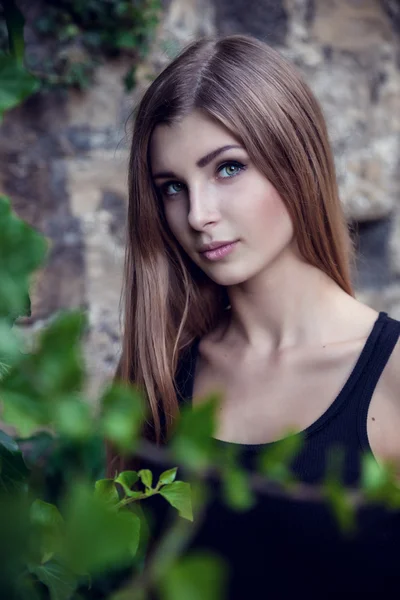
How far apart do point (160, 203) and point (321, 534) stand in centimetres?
88

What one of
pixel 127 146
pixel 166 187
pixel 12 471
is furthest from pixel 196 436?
pixel 127 146

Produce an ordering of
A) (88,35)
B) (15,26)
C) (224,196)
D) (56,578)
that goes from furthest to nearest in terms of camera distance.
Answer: (88,35)
(224,196)
(15,26)
(56,578)

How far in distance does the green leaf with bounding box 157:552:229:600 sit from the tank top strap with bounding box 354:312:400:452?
4.50 feet

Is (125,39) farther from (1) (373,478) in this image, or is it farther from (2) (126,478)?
(1) (373,478)

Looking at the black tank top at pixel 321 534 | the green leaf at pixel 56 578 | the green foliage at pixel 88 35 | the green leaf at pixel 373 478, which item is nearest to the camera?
the green leaf at pixel 373 478

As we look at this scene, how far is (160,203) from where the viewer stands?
71.8 inches

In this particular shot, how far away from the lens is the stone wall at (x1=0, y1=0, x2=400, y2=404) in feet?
7.25

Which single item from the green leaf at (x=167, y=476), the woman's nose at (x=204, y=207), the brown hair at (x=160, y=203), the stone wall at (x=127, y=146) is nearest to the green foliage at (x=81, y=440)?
the green leaf at (x=167, y=476)

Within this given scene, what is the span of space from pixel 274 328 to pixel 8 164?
0.97 m

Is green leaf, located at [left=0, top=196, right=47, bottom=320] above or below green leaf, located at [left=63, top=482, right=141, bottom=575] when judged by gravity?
above

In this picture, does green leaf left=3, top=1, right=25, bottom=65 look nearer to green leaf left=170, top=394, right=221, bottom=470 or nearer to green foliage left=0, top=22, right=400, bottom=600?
green foliage left=0, top=22, right=400, bottom=600

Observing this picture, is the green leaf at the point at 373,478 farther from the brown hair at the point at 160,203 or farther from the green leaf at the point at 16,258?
the brown hair at the point at 160,203

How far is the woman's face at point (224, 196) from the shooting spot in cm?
153

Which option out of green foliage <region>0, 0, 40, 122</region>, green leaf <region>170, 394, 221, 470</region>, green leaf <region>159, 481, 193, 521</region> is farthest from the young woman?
green leaf <region>170, 394, 221, 470</region>
